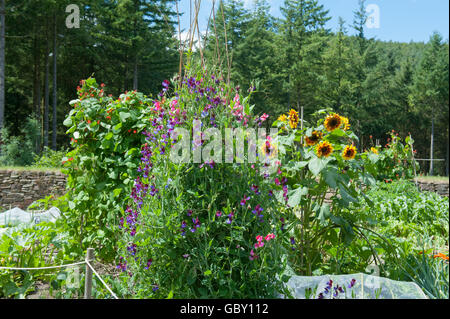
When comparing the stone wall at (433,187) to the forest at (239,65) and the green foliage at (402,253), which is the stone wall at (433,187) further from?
the forest at (239,65)

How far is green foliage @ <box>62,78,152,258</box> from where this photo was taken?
8.55 ft

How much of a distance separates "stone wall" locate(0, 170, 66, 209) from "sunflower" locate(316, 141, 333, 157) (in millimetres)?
6391

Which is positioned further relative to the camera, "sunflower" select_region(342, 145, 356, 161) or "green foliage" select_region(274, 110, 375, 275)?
"sunflower" select_region(342, 145, 356, 161)

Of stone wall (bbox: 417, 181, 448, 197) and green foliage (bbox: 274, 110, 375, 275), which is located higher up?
green foliage (bbox: 274, 110, 375, 275)

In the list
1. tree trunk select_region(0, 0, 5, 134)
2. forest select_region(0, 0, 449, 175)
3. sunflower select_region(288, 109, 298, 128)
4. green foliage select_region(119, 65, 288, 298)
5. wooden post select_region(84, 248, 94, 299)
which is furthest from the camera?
forest select_region(0, 0, 449, 175)

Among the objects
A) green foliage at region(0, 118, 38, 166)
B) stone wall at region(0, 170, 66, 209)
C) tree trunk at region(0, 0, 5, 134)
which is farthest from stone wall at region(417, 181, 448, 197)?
tree trunk at region(0, 0, 5, 134)

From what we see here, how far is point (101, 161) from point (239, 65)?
18691mm

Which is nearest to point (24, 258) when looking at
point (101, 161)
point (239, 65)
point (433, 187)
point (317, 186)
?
point (101, 161)

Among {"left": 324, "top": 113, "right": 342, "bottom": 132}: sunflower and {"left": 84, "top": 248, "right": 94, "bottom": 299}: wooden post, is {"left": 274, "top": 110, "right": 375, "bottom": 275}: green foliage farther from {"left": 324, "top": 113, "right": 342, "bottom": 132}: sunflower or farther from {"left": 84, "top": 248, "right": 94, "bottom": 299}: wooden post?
{"left": 84, "top": 248, "right": 94, "bottom": 299}: wooden post

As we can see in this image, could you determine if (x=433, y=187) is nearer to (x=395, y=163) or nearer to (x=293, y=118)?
(x=395, y=163)

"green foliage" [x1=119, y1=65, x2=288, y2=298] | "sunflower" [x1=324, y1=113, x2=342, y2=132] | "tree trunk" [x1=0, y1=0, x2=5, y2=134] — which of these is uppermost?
"tree trunk" [x1=0, y1=0, x2=5, y2=134]

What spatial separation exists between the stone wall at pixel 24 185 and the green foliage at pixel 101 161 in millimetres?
4992

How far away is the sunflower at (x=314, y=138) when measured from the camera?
2334mm

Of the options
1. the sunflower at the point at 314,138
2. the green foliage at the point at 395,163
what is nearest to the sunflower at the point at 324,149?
the sunflower at the point at 314,138
